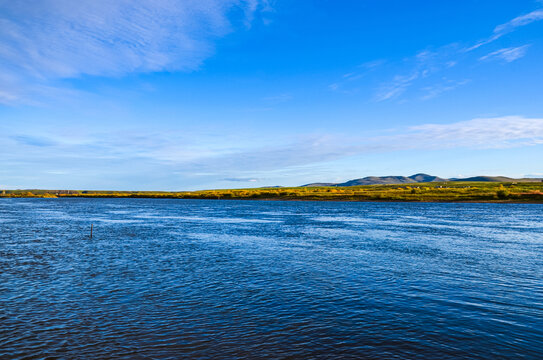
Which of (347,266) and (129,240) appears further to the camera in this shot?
(129,240)

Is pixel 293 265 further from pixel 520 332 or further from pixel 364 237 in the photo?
pixel 364 237

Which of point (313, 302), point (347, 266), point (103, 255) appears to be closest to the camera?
point (313, 302)

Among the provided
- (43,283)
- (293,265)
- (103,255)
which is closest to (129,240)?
(103,255)

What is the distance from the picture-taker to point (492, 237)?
40094 millimetres

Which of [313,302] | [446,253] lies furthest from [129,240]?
Answer: [446,253]

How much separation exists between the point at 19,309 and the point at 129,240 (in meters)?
22.9

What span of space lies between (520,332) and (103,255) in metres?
27.3

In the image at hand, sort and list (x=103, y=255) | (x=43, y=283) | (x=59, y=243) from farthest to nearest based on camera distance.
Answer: (x=59, y=243), (x=103, y=255), (x=43, y=283)

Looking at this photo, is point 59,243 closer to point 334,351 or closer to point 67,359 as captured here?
point 67,359

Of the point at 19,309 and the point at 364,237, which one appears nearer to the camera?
the point at 19,309

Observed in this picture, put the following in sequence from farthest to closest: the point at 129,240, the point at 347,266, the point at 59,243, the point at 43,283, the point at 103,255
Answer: the point at 129,240 → the point at 59,243 → the point at 103,255 → the point at 347,266 → the point at 43,283

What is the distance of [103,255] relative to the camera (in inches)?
1114

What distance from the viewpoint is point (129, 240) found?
3747 cm

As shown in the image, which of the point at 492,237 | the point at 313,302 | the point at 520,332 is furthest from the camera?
the point at 492,237
